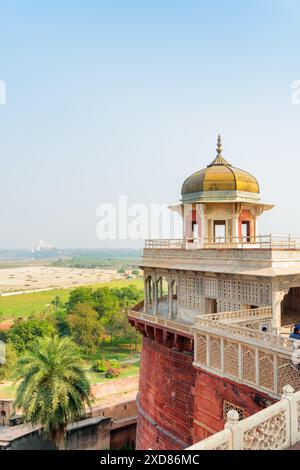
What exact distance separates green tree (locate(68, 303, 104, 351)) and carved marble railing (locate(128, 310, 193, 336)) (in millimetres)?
26950

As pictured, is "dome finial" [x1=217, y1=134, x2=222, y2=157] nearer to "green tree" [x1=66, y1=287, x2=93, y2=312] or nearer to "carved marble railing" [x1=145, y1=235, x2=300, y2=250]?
"carved marble railing" [x1=145, y1=235, x2=300, y2=250]

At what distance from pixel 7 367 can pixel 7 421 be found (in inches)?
490

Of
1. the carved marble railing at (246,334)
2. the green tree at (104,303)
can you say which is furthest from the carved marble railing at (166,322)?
the green tree at (104,303)

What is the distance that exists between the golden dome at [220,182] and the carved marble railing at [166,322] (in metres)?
6.08

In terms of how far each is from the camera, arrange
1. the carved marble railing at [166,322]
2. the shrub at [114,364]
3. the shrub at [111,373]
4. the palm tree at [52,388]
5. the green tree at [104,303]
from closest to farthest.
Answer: the carved marble railing at [166,322] → the palm tree at [52,388] → the shrub at [111,373] → the shrub at [114,364] → the green tree at [104,303]

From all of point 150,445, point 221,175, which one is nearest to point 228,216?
point 221,175

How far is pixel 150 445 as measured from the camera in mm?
17000

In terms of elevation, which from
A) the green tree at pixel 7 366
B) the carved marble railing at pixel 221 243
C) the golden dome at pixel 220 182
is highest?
the golden dome at pixel 220 182

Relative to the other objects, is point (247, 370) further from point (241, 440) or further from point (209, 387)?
point (241, 440)

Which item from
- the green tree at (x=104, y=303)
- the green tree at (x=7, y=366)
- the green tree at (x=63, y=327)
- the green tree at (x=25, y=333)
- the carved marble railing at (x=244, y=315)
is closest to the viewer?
the carved marble railing at (x=244, y=315)

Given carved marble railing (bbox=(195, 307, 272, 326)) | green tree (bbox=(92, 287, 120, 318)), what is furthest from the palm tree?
green tree (bbox=(92, 287, 120, 318))

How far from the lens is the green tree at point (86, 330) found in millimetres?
43500

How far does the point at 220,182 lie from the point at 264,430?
13.3 meters

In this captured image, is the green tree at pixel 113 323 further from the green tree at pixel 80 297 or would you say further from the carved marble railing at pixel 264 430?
the carved marble railing at pixel 264 430
